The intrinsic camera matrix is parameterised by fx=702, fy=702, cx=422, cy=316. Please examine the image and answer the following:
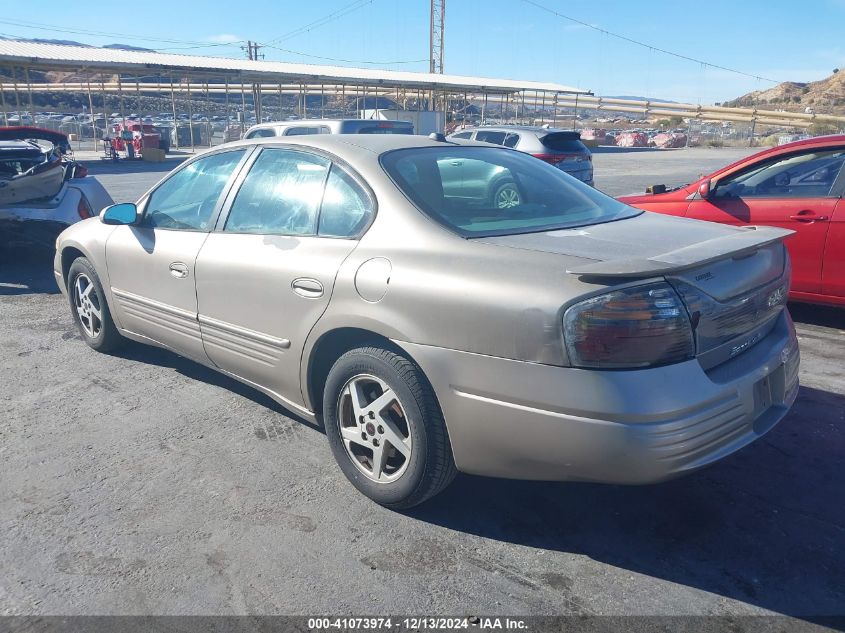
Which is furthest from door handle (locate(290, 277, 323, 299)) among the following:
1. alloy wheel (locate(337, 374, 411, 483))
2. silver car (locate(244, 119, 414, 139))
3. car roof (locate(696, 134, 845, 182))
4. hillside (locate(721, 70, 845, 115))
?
hillside (locate(721, 70, 845, 115))

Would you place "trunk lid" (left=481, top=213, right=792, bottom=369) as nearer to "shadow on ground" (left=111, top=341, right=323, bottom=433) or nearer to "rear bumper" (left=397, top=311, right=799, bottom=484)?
"rear bumper" (left=397, top=311, right=799, bottom=484)

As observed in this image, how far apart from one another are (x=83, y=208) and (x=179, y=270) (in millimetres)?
4454

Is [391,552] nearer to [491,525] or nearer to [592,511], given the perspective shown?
[491,525]

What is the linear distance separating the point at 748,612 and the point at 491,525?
101cm

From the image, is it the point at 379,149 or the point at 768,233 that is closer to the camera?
the point at 768,233

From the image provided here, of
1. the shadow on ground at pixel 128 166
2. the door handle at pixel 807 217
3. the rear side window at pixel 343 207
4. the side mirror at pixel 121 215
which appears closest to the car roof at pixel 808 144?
the door handle at pixel 807 217

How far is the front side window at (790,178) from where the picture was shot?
5480 millimetres

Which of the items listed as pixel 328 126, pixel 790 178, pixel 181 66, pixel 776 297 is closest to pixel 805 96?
pixel 181 66

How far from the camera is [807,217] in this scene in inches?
213

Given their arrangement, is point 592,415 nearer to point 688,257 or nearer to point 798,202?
point 688,257

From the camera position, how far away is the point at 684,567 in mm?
2668

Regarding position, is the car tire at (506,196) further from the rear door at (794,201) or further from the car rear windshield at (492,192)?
the rear door at (794,201)

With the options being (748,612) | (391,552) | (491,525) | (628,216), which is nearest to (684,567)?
(748,612)

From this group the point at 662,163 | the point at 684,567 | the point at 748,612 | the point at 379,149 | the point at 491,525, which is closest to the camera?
the point at 748,612
